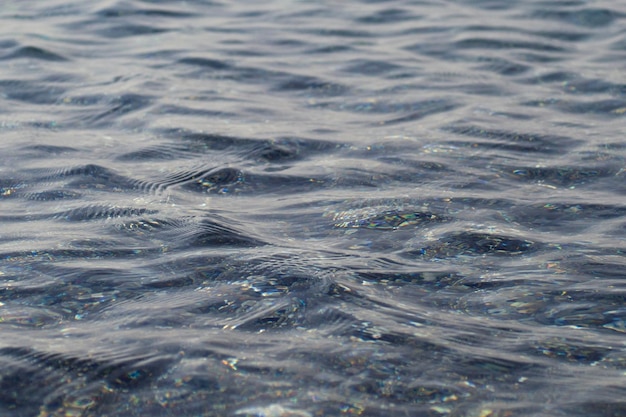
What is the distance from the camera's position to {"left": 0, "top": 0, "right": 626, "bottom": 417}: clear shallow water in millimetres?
3131

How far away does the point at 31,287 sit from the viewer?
377cm

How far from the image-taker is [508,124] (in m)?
5.93

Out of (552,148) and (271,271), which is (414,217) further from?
(552,148)

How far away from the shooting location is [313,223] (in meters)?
4.50

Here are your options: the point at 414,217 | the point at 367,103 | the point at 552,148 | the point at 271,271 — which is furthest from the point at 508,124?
the point at 271,271

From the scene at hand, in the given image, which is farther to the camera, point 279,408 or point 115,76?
point 115,76

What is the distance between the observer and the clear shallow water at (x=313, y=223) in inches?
123

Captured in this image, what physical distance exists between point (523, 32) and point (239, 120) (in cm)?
336

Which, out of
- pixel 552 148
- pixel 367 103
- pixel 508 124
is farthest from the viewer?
pixel 367 103

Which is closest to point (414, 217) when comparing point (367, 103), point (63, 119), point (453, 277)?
point (453, 277)

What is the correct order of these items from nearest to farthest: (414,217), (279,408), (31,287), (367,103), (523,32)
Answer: (279,408), (31,287), (414,217), (367,103), (523,32)

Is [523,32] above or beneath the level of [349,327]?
above

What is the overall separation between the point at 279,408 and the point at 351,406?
23 centimetres

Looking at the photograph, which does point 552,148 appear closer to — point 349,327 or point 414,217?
point 414,217
